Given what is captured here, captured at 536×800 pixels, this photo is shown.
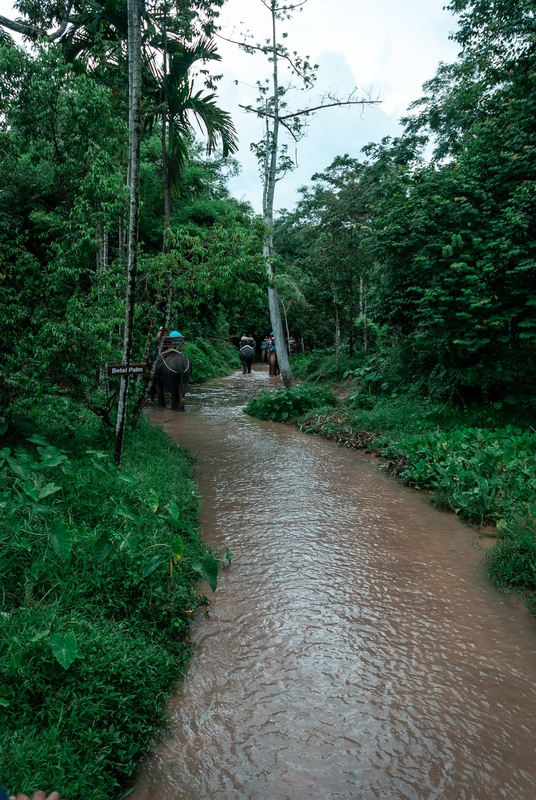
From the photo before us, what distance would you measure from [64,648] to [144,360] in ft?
16.5

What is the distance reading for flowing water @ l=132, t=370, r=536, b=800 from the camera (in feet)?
8.44

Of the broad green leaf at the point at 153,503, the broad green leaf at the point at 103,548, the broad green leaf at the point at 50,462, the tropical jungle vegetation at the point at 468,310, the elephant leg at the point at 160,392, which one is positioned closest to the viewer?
the broad green leaf at the point at 103,548

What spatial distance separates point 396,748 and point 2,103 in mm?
8324

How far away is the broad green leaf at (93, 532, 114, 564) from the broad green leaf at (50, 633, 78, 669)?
0.73 metres

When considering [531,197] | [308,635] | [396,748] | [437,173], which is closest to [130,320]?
[308,635]

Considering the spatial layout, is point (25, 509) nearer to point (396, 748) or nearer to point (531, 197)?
point (396, 748)

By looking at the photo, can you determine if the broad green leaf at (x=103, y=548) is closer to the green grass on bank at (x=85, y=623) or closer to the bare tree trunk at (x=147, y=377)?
the green grass on bank at (x=85, y=623)

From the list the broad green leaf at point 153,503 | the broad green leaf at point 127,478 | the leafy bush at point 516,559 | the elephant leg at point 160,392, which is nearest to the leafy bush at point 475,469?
the leafy bush at point 516,559

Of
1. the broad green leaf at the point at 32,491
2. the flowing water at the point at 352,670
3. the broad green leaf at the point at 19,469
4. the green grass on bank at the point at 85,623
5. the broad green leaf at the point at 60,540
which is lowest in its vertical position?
the flowing water at the point at 352,670

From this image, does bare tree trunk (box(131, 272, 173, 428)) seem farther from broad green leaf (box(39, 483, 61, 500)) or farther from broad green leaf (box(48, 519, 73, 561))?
broad green leaf (box(48, 519, 73, 561))

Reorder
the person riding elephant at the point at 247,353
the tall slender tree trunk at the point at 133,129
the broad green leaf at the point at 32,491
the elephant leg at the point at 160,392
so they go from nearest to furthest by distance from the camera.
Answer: the broad green leaf at the point at 32,491
the tall slender tree trunk at the point at 133,129
the elephant leg at the point at 160,392
the person riding elephant at the point at 247,353

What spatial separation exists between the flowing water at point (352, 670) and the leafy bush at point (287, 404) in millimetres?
5678

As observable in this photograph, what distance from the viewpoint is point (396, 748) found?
273cm

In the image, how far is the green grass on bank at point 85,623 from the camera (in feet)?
7.80
